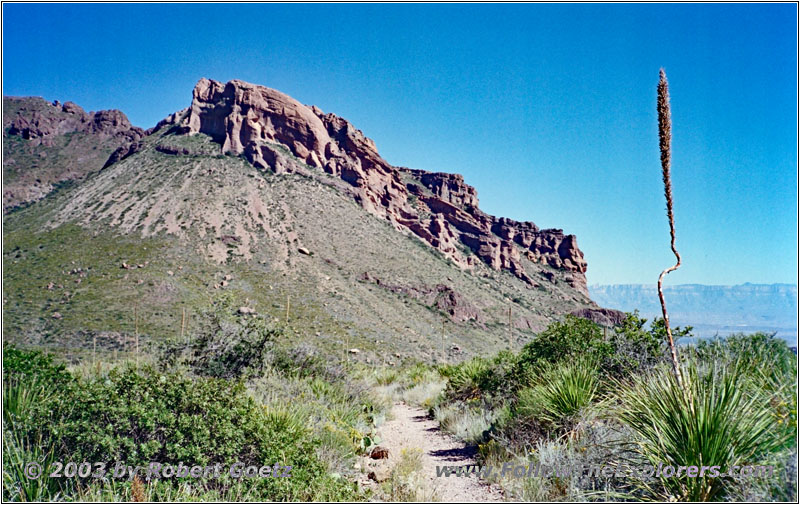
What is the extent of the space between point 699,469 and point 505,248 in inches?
3477

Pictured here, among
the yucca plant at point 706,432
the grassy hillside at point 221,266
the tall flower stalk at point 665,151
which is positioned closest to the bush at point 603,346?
the yucca plant at point 706,432

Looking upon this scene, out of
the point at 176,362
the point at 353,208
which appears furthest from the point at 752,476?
the point at 353,208

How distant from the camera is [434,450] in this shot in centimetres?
828

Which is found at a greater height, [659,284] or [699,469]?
[659,284]

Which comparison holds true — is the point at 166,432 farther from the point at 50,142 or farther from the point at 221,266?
the point at 50,142

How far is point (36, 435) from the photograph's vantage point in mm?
4477

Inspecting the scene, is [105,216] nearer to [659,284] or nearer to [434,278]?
[434,278]

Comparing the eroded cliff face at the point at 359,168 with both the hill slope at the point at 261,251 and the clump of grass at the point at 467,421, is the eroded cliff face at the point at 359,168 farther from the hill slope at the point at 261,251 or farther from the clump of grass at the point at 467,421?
the clump of grass at the point at 467,421

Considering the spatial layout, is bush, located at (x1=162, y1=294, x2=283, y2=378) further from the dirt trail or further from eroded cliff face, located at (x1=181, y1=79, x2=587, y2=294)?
eroded cliff face, located at (x1=181, y1=79, x2=587, y2=294)

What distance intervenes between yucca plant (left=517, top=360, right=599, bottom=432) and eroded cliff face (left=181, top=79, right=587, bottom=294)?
61745 mm

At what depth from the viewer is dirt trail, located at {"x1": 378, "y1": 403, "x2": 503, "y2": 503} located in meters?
5.79

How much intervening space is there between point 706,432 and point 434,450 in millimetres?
5452

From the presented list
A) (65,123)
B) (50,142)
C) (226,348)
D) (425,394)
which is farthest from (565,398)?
(65,123)

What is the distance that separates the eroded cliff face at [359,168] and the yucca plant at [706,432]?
64.2 meters
